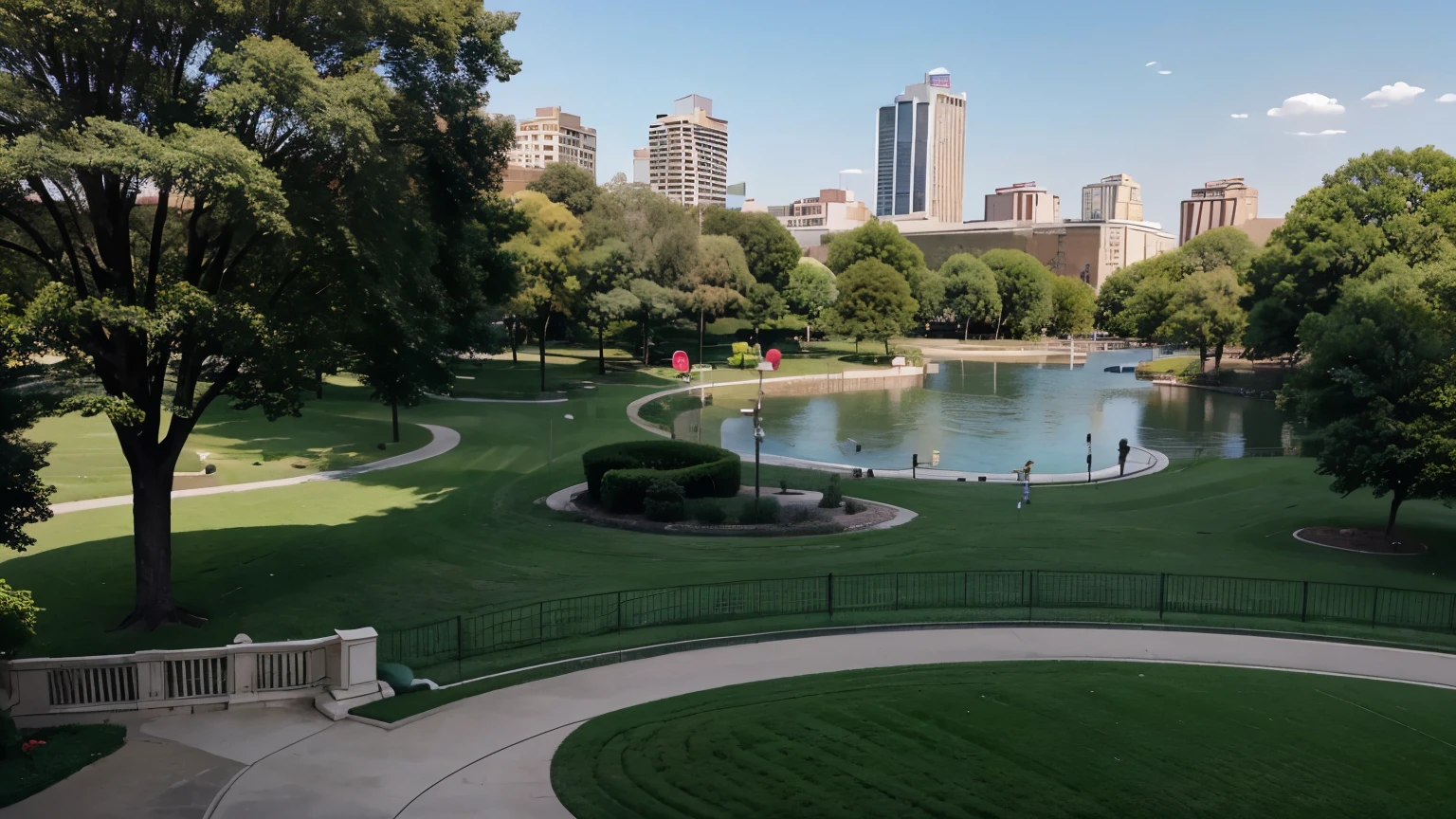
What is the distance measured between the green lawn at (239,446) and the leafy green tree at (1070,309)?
327ft

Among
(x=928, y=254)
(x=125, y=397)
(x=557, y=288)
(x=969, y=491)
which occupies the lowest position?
(x=969, y=491)

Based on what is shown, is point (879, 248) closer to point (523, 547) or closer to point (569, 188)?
point (569, 188)

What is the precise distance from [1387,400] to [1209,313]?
60254 millimetres

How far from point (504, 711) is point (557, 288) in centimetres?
4802

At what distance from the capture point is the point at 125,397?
14953 mm

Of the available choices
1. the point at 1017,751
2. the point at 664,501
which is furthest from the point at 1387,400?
the point at 1017,751

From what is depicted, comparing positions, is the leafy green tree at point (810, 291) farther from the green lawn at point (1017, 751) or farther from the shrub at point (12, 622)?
the shrub at point (12, 622)

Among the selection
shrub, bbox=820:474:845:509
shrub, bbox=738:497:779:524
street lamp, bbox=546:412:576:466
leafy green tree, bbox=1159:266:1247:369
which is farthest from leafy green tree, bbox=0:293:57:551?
leafy green tree, bbox=1159:266:1247:369

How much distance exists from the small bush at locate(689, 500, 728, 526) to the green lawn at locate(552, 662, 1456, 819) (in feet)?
41.4

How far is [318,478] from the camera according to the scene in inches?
1202

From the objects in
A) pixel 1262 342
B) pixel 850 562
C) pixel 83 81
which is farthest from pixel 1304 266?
pixel 83 81

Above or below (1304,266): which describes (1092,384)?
below

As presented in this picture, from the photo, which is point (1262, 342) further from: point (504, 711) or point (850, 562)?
point (504, 711)

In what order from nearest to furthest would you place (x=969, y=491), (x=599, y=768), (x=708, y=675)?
(x=599, y=768), (x=708, y=675), (x=969, y=491)
